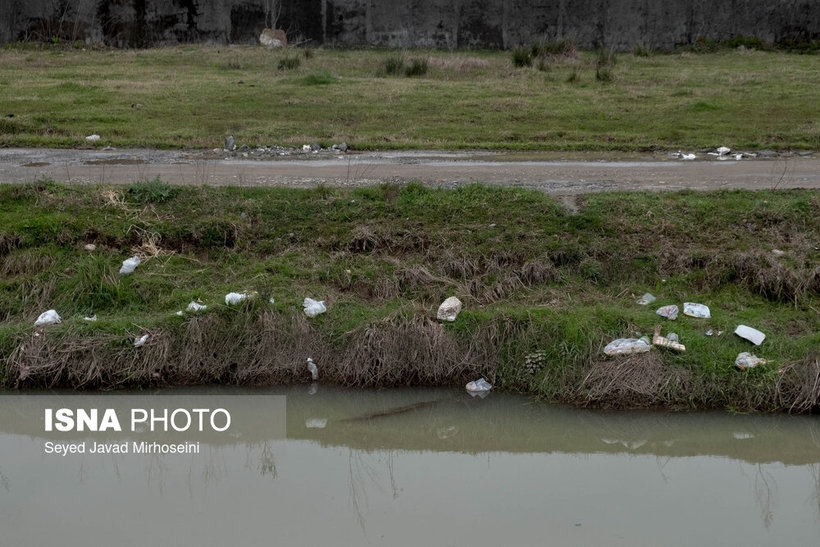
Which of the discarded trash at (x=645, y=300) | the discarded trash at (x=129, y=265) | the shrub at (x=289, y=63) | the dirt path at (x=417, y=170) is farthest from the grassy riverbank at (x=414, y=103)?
the discarded trash at (x=645, y=300)

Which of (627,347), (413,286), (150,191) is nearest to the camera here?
(627,347)

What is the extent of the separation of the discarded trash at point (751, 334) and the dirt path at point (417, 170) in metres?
3.10

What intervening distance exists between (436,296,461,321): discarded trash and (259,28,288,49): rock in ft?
55.2

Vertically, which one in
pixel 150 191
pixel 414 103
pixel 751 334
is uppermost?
pixel 414 103

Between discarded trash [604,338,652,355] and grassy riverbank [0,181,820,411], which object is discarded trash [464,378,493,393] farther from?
discarded trash [604,338,652,355]

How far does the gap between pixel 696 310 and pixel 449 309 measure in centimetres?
218

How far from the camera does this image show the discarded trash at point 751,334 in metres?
7.21

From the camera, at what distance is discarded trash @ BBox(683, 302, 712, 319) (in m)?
7.61

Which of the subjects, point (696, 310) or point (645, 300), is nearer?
point (696, 310)

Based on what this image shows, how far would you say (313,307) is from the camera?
25.6ft

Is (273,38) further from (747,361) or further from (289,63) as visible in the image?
(747,361)

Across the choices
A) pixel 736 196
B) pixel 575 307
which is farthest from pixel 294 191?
pixel 736 196

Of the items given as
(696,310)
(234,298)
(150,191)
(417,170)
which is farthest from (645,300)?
(150,191)

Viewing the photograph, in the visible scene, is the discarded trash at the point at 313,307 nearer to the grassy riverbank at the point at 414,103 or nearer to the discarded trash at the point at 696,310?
the discarded trash at the point at 696,310
